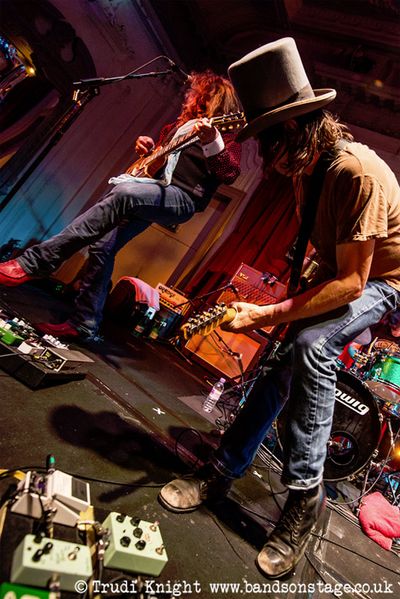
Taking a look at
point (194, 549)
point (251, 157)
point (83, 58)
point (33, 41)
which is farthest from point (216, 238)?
point (194, 549)

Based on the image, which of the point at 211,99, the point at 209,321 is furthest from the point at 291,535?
the point at 211,99

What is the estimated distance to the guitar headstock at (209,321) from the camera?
4.77 ft

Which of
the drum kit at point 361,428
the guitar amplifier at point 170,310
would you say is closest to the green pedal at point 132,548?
the drum kit at point 361,428

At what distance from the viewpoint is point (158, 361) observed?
148 inches

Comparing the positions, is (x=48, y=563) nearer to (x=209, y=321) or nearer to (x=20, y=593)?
(x=20, y=593)

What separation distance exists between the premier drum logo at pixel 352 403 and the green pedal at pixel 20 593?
2.63 meters

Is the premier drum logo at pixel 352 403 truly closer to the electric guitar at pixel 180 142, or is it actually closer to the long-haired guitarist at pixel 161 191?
the long-haired guitarist at pixel 161 191

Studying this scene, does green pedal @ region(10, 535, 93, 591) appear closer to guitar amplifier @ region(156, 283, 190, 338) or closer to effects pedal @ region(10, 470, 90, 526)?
effects pedal @ region(10, 470, 90, 526)

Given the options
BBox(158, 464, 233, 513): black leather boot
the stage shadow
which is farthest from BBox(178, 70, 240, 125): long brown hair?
BBox(158, 464, 233, 513): black leather boot

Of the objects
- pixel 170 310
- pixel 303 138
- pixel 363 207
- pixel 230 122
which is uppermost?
pixel 230 122

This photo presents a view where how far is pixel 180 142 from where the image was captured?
2.53 m

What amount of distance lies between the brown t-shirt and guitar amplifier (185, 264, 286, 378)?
3.30m

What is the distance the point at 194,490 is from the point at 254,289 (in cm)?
399

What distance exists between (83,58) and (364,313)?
6.45m
